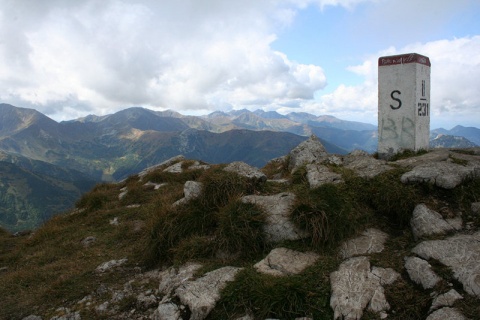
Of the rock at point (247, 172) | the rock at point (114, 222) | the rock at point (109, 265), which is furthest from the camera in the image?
the rock at point (114, 222)

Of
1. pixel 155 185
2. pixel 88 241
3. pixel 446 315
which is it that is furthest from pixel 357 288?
pixel 155 185

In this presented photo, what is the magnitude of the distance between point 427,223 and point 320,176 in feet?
11.6

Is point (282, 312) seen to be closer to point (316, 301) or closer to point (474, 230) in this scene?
point (316, 301)

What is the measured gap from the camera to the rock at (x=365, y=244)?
7161 mm

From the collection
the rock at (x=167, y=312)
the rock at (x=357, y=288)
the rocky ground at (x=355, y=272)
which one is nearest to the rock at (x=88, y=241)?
the rocky ground at (x=355, y=272)

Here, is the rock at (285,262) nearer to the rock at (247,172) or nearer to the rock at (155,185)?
the rock at (247,172)

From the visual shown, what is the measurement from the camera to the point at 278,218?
824 centimetres

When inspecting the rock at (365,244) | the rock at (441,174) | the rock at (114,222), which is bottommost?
the rock at (114,222)

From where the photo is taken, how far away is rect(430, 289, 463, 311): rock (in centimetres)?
511

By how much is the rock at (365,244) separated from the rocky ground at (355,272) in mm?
22

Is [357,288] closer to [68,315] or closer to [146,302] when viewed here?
[146,302]

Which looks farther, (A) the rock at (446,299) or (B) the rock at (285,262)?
(B) the rock at (285,262)

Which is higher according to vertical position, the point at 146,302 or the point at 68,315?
the point at 146,302

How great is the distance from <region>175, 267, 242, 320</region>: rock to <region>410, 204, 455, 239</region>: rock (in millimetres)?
4316
